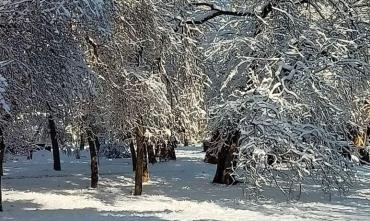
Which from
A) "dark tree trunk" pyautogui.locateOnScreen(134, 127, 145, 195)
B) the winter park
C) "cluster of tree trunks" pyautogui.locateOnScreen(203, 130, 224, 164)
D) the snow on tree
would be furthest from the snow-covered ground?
"cluster of tree trunks" pyautogui.locateOnScreen(203, 130, 224, 164)

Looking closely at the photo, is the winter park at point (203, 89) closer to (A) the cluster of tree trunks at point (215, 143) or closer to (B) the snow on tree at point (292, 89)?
(B) the snow on tree at point (292, 89)

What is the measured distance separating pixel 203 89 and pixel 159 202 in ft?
14.3

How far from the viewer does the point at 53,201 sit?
17.9 meters

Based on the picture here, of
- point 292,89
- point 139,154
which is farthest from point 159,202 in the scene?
point 292,89

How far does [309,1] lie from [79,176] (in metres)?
16.0

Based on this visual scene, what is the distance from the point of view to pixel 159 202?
16.9 meters

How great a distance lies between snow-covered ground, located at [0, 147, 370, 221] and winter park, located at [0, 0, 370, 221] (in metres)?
0.07

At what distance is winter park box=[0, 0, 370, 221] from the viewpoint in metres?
8.12

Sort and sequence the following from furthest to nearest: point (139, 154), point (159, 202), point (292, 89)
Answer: point (139, 154) → point (159, 202) → point (292, 89)

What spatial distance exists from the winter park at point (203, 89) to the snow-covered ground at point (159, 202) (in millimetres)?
75

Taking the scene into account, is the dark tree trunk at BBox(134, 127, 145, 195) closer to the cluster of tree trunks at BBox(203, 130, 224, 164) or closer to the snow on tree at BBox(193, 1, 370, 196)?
the cluster of tree trunks at BBox(203, 130, 224, 164)

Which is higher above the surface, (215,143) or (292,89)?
(292,89)

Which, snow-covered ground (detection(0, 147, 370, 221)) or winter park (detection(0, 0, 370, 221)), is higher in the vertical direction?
winter park (detection(0, 0, 370, 221))

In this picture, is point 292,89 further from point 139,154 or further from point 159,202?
point 139,154
